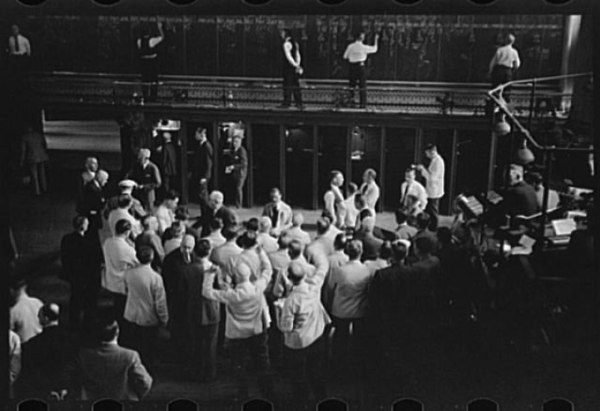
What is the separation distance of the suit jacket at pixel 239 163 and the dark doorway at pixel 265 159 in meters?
0.08

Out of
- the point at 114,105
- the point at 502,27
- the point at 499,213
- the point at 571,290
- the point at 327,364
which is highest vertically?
the point at 502,27

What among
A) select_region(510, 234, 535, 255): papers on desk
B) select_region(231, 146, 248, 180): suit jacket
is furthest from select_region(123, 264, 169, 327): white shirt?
select_region(510, 234, 535, 255): papers on desk

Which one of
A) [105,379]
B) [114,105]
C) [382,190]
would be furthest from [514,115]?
[105,379]

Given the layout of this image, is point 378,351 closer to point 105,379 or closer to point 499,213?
point 499,213

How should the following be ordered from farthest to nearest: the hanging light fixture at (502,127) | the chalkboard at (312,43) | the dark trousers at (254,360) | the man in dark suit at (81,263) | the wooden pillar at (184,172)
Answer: the wooden pillar at (184,172) → the man in dark suit at (81,263) → the dark trousers at (254,360) → the hanging light fixture at (502,127) → the chalkboard at (312,43)

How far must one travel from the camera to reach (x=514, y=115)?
377 inches

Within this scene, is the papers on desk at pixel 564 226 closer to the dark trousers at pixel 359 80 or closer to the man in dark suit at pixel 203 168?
the dark trousers at pixel 359 80

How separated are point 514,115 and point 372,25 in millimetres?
A: 1643

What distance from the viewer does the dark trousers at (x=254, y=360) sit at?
31.5 ft

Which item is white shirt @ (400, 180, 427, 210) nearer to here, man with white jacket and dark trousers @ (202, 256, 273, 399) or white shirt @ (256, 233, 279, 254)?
white shirt @ (256, 233, 279, 254)

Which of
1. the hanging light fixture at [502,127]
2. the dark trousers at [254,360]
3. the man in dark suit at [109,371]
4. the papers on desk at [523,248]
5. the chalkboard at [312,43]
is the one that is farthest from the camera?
the dark trousers at [254,360]

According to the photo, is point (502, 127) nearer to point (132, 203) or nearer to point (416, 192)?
point (416, 192)

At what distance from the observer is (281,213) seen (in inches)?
380

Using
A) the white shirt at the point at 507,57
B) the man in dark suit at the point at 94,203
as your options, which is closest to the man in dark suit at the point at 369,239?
the white shirt at the point at 507,57
